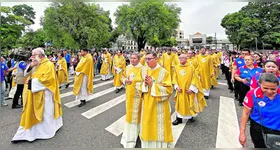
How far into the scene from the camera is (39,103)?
13.5ft

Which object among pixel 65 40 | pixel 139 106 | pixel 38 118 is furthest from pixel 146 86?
pixel 65 40

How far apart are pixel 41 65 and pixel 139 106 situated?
7.28ft

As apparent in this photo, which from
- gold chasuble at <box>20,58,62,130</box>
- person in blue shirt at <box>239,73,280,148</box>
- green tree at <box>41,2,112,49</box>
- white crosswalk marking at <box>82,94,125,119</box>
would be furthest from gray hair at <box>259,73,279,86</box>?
green tree at <box>41,2,112,49</box>

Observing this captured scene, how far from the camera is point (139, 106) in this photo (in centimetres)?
371

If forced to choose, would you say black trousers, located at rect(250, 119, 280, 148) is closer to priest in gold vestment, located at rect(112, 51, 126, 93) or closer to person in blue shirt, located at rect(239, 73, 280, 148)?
person in blue shirt, located at rect(239, 73, 280, 148)

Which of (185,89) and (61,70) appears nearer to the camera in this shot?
(185,89)

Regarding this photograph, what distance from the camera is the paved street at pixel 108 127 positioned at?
3.87 meters

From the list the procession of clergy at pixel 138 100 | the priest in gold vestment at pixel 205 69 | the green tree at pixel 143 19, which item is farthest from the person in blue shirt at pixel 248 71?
the green tree at pixel 143 19

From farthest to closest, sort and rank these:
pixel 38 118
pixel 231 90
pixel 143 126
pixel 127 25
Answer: pixel 127 25, pixel 231 90, pixel 38 118, pixel 143 126

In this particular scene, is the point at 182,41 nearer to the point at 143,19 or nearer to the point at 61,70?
the point at 143,19

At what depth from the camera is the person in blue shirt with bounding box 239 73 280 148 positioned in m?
2.30

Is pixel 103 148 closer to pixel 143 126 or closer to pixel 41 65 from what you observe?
pixel 143 126

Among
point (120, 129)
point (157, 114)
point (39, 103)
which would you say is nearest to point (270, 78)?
point (157, 114)

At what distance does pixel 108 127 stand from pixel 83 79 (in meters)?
2.41
